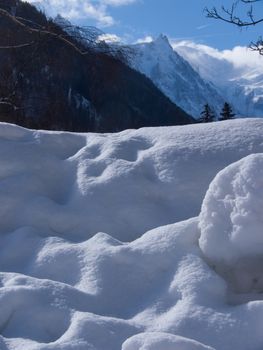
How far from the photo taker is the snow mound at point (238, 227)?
122 inches

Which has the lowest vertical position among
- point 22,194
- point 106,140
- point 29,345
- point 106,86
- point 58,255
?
point 29,345

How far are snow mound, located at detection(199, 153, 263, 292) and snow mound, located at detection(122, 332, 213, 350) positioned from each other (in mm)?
732

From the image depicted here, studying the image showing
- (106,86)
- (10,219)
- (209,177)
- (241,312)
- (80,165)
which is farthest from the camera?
(106,86)

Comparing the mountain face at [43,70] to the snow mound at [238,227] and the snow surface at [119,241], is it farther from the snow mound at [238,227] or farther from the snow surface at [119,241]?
the snow mound at [238,227]

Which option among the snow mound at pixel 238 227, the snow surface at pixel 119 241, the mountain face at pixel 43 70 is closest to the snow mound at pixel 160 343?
the snow surface at pixel 119 241

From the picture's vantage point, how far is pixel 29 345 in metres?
2.57

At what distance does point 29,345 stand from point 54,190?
2.06 m

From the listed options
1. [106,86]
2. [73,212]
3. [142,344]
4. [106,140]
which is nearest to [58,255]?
[73,212]

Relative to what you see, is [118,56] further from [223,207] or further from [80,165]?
[223,207]

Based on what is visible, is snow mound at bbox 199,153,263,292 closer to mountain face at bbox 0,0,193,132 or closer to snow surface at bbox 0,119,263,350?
snow surface at bbox 0,119,263,350

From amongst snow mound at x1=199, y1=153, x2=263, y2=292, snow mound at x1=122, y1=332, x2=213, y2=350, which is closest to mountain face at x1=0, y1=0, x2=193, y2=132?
snow mound at x1=199, y1=153, x2=263, y2=292

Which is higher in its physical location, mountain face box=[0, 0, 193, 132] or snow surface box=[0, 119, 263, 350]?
mountain face box=[0, 0, 193, 132]

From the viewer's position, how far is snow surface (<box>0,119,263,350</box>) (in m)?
2.70

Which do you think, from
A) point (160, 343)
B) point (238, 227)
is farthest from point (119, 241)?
point (160, 343)
